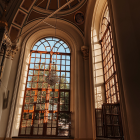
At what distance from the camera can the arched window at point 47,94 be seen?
7250 millimetres

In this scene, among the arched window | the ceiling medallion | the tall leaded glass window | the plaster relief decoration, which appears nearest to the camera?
the tall leaded glass window

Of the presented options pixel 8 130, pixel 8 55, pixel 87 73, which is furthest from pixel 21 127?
pixel 87 73

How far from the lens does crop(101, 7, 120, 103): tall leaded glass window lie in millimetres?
5504

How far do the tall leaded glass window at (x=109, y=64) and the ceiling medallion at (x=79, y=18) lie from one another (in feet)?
5.89

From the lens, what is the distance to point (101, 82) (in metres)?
6.66

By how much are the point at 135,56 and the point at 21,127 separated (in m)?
6.33

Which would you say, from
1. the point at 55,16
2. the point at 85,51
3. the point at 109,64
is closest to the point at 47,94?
the point at 85,51

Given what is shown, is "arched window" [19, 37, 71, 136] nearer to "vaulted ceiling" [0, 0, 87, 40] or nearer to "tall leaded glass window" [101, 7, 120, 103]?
"vaulted ceiling" [0, 0, 87, 40]

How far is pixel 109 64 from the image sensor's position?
20.2 ft

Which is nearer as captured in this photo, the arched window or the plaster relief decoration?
the arched window

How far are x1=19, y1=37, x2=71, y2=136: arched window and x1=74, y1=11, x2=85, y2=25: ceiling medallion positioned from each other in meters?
1.56

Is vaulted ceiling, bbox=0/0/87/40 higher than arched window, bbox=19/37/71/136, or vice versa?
vaulted ceiling, bbox=0/0/87/40

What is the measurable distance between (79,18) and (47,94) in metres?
4.78

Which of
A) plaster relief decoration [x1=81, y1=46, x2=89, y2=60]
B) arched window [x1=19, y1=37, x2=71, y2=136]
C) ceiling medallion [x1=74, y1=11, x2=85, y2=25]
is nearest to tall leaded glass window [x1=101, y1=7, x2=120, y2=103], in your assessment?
plaster relief decoration [x1=81, y1=46, x2=89, y2=60]
